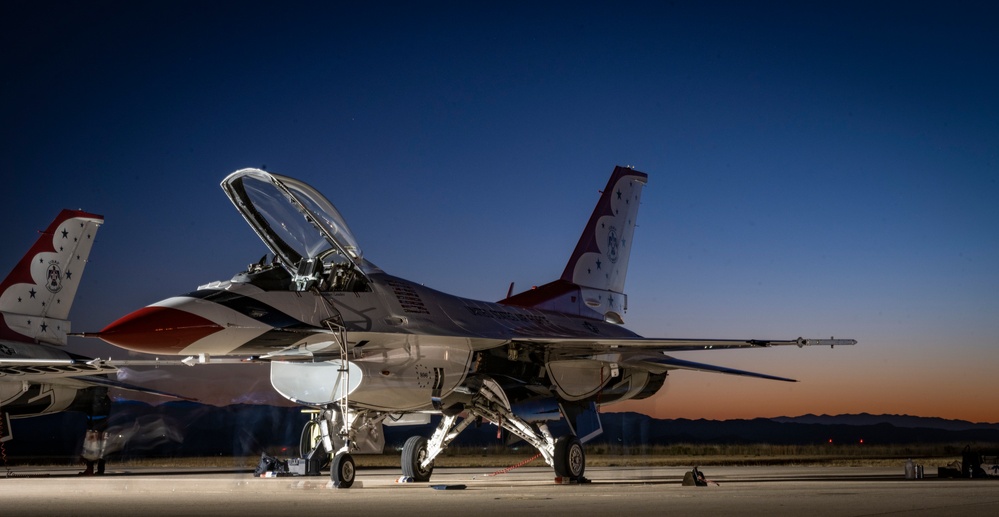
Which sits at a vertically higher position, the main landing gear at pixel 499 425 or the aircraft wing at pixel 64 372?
the aircraft wing at pixel 64 372

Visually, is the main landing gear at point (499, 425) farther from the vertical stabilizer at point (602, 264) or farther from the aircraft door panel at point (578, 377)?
the vertical stabilizer at point (602, 264)

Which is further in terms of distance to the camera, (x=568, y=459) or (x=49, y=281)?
(x=49, y=281)

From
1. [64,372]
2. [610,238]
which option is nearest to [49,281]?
[64,372]

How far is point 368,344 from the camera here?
1320cm

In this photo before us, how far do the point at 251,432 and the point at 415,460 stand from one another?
106 feet

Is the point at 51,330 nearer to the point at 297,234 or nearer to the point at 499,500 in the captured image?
the point at 297,234

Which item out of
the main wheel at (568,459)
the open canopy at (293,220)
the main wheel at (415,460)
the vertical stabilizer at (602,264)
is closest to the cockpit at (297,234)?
the open canopy at (293,220)

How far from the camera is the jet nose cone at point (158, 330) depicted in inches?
421

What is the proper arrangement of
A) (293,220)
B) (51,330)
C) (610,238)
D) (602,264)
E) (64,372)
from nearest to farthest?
1. (293,220)
2. (64,372)
3. (602,264)
4. (610,238)
5. (51,330)

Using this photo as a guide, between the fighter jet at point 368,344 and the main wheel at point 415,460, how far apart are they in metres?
0.02

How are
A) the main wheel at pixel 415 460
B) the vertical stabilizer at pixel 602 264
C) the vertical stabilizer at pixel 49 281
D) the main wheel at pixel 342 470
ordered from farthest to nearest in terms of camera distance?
the vertical stabilizer at pixel 49 281, the vertical stabilizer at pixel 602 264, the main wheel at pixel 415 460, the main wheel at pixel 342 470

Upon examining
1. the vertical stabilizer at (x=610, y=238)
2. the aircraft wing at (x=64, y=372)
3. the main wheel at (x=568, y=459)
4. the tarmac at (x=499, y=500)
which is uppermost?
the vertical stabilizer at (x=610, y=238)

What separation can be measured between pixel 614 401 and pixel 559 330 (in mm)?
2101

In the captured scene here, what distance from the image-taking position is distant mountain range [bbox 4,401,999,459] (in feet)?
107
